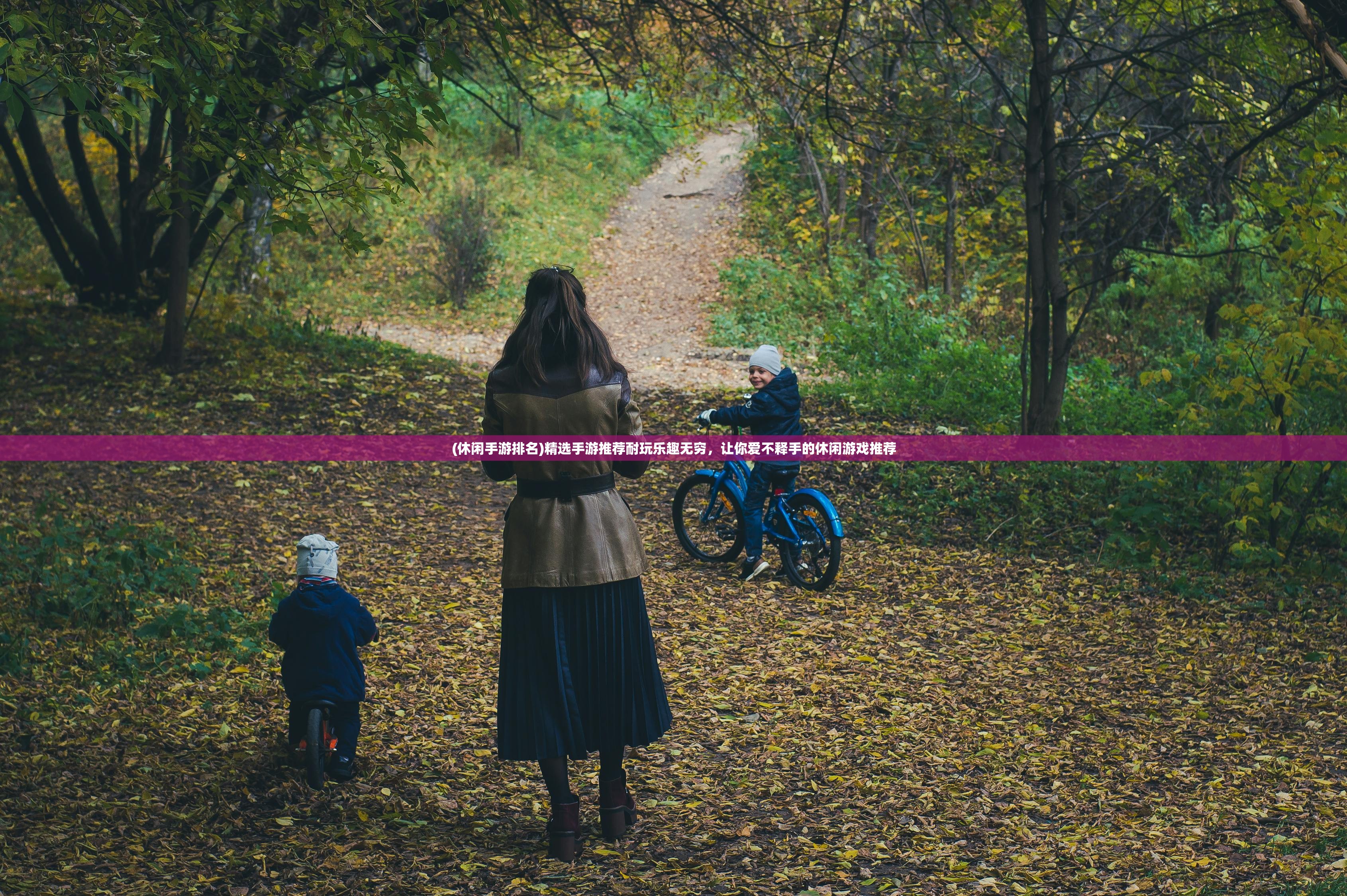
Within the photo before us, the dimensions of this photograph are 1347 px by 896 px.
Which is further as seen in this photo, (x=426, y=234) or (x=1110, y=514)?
(x=426, y=234)

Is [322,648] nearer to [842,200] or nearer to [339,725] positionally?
[339,725]

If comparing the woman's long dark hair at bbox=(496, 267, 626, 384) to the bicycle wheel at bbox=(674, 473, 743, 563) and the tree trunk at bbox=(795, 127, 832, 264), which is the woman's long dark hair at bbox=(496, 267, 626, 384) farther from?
the tree trunk at bbox=(795, 127, 832, 264)

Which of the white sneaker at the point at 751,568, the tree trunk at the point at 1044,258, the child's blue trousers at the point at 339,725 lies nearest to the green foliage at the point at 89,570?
the child's blue trousers at the point at 339,725

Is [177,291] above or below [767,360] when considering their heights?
above

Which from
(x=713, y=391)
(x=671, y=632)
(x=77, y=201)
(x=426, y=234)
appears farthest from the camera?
(x=426, y=234)

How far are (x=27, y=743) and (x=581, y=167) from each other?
23943 millimetres

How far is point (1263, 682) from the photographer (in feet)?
19.2

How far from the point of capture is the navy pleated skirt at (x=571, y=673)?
3.68 metres

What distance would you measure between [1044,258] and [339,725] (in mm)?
6739

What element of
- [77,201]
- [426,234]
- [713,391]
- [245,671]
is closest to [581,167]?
[426,234]

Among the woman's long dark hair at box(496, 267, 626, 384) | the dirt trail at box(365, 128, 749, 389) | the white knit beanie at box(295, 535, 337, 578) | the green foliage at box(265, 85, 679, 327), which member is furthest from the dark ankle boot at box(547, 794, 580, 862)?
the green foliage at box(265, 85, 679, 327)

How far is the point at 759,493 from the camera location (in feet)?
23.3

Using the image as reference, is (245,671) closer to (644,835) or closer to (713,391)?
(644,835)
